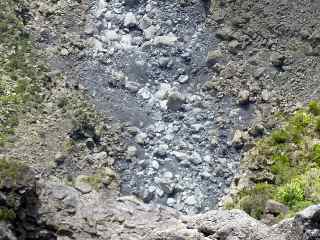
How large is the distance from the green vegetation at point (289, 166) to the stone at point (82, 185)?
21.7ft

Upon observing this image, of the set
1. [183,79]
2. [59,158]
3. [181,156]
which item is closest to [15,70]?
[59,158]

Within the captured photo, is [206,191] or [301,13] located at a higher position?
[301,13]

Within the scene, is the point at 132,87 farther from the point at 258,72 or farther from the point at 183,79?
the point at 258,72

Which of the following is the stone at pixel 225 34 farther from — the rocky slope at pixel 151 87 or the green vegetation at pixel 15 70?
the green vegetation at pixel 15 70

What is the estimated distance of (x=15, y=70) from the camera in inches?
1289

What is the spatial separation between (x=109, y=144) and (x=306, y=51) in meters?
11.8

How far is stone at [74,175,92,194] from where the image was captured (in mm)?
25263

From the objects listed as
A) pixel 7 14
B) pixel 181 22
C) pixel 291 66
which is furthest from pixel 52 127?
pixel 291 66

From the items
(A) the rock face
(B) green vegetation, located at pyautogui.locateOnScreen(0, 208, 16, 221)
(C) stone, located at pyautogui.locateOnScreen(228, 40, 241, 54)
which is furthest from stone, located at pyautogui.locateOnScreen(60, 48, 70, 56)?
(B) green vegetation, located at pyautogui.locateOnScreen(0, 208, 16, 221)

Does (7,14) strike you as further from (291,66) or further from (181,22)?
(291,66)

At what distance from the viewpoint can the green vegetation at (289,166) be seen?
25.2 m

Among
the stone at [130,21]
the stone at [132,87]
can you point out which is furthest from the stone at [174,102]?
the stone at [130,21]

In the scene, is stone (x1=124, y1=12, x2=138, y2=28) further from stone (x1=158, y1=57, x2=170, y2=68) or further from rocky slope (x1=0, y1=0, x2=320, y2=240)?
stone (x1=158, y1=57, x2=170, y2=68)

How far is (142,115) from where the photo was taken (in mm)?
33469
